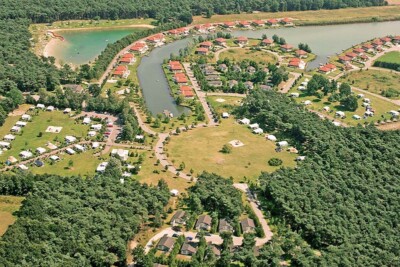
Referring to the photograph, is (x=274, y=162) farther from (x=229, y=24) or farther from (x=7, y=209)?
(x=229, y=24)

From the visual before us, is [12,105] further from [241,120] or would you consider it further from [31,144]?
[241,120]

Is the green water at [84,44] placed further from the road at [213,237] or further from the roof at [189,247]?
the roof at [189,247]

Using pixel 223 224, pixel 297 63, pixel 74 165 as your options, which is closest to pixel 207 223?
pixel 223 224

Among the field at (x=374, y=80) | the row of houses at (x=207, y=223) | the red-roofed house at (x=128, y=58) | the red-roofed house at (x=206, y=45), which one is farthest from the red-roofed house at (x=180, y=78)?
the row of houses at (x=207, y=223)

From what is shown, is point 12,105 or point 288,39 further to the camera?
point 288,39

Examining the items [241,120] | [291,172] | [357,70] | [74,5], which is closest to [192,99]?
[241,120]

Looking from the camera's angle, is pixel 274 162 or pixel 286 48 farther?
pixel 286 48
